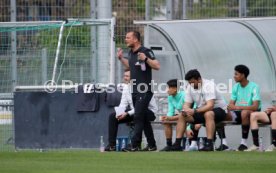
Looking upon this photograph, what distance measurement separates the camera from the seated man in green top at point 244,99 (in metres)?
20.6

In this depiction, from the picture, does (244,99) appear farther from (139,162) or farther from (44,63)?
(44,63)

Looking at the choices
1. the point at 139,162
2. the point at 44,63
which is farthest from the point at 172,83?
the point at 139,162

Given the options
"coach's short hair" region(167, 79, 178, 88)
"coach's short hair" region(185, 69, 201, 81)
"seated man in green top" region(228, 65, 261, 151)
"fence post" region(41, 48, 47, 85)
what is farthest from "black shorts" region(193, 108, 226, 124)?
"fence post" region(41, 48, 47, 85)

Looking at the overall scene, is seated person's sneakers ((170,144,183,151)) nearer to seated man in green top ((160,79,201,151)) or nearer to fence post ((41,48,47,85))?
seated man in green top ((160,79,201,151))

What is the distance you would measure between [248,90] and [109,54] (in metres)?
3.73

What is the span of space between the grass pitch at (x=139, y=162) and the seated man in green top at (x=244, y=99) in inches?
61.5

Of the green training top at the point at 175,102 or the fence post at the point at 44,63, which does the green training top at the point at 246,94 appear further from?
the fence post at the point at 44,63

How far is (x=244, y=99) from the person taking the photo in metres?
21.1

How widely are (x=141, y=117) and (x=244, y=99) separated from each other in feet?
6.38

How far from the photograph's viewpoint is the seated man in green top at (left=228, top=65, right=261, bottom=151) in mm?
20578

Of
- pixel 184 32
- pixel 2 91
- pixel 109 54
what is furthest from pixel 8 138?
pixel 184 32

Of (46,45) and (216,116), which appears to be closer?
(216,116)

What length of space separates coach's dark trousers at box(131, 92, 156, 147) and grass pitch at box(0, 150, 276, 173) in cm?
100

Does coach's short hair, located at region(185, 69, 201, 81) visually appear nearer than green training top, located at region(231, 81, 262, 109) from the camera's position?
Yes
